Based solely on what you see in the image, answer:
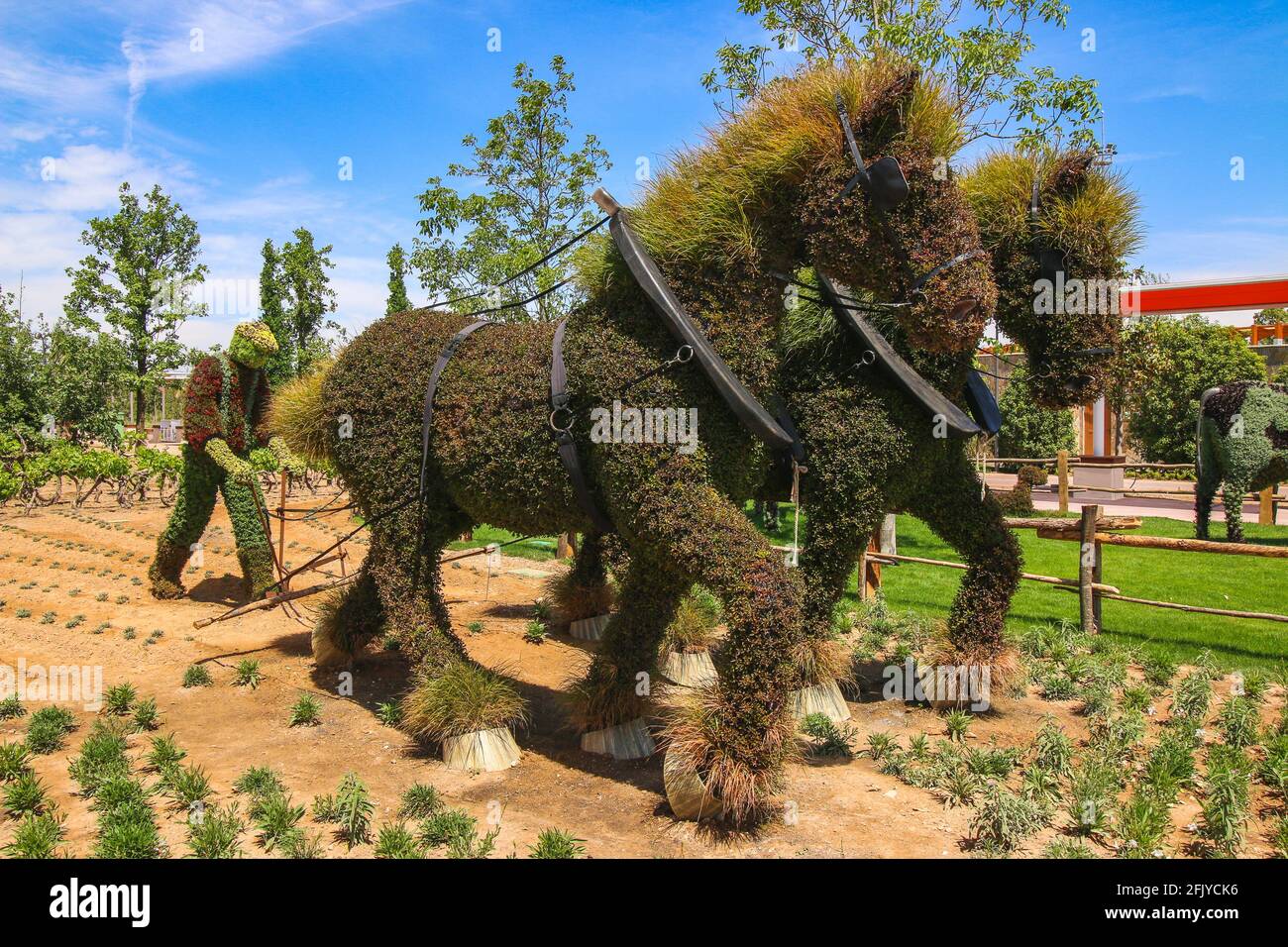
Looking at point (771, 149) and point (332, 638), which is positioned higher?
point (771, 149)

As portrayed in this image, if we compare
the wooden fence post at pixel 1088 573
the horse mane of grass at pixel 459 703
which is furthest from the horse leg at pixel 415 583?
the wooden fence post at pixel 1088 573

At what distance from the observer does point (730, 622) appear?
→ 371 centimetres

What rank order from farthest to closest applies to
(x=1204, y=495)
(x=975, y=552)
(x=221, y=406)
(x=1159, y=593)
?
(x=1204, y=495) < (x=1159, y=593) < (x=221, y=406) < (x=975, y=552)

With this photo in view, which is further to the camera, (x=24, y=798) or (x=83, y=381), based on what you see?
(x=83, y=381)

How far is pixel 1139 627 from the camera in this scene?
7930mm

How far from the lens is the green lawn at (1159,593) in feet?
24.5

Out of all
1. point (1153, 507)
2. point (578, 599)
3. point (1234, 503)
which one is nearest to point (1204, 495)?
point (1234, 503)

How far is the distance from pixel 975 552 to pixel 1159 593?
5.27 meters

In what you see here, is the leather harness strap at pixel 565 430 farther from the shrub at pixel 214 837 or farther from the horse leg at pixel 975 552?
the horse leg at pixel 975 552

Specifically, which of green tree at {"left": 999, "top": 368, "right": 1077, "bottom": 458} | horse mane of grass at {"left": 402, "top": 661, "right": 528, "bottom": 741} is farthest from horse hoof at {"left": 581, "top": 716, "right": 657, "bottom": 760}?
green tree at {"left": 999, "top": 368, "right": 1077, "bottom": 458}

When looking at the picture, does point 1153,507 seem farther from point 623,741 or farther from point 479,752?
point 479,752

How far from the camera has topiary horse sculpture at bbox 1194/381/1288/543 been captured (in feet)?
38.1
